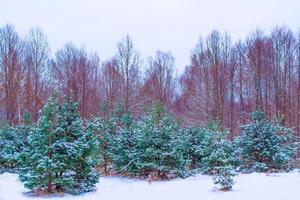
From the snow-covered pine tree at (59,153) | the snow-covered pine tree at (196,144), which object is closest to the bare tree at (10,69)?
the snow-covered pine tree at (196,144)

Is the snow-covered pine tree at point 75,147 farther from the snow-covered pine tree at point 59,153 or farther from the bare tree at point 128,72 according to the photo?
the bare tree at point 128,72

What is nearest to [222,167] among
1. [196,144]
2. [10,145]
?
[196,144]

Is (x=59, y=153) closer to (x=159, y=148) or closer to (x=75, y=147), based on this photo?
(x=75, y=147)

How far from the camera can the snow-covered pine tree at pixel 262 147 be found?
48.3 ft

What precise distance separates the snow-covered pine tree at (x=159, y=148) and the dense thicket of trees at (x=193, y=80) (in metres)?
6.34

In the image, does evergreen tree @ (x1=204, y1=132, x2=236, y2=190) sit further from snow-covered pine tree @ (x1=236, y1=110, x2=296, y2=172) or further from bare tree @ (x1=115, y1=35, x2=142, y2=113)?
bare tree @ (x1=115, y1=35, x2=142, y2=113)

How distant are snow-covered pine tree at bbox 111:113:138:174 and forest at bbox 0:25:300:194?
47 millimetres

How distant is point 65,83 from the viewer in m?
30.5

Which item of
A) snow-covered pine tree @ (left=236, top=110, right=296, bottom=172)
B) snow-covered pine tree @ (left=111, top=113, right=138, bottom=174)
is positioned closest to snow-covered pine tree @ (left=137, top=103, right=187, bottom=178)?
snow-covered pine tree @ (left=111, top=113, right=138, bottom=174)

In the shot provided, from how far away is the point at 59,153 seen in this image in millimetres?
10578

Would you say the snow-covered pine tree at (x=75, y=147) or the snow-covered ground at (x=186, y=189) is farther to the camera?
the snow-covered pine tree at (x=75, y=147)

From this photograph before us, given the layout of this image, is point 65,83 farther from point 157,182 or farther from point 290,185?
point 290,185

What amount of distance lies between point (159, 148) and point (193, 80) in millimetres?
17562

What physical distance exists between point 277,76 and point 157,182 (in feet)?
42.1
